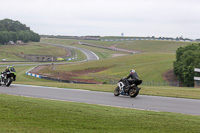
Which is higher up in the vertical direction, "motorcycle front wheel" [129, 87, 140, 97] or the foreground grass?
the foreground grass

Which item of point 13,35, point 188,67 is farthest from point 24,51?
point 188,67

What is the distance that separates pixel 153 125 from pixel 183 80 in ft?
148

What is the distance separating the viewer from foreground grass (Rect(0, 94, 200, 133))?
8844 mm

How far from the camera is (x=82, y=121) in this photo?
9.75m

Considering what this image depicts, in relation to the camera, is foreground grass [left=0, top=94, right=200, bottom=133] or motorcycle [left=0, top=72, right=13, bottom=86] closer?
foreground grass [left=0, top=94, right=200, bottom=133]

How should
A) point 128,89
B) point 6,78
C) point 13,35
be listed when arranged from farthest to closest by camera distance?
point 13,35
point 6,78
point 128,89

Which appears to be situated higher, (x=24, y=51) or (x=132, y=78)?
(x=132, y=78)

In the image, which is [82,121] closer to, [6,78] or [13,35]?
[6,78]

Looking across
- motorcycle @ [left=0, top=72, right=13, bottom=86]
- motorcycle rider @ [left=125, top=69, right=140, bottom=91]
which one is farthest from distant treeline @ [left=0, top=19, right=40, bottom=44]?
motorcycle rider @ [left=125, top=69, right=140, bottom=91]

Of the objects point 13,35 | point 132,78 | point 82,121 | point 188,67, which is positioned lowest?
point 188,67

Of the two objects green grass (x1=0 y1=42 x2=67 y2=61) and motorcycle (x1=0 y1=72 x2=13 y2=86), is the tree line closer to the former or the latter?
motorcycle (x1=0 y1=72 x2=13 y2=86)

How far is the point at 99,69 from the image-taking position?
74.6 m

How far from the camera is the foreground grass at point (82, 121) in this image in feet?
29.0

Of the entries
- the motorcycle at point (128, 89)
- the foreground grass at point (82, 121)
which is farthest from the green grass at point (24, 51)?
the foreground grass at point (82, 121)
